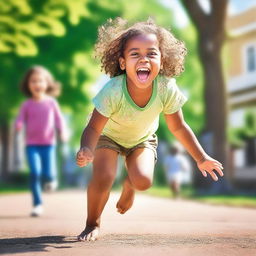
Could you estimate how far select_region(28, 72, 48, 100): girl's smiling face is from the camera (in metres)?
7.07

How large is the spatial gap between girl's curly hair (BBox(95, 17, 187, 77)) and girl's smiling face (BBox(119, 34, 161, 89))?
0.37ft

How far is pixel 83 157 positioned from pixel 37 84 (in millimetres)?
3568

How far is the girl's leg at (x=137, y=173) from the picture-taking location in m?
4.15

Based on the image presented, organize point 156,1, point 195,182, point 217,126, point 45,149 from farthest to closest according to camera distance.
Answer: point 156,1, point 195,182, point 217,126, point 45,149

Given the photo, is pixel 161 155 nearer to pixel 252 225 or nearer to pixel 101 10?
pixel 101 10

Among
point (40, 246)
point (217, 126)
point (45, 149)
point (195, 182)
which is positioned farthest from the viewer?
point (195, 182)

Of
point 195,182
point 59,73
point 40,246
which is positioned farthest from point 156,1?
point 40,246

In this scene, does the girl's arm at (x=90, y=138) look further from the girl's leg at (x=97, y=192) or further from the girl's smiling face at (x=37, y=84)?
the girl's smiling face at (x=37, y=84)

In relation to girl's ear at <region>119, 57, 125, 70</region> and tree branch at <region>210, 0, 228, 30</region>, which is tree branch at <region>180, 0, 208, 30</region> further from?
girl's ear at <region>119, 57, 125, 70</region>

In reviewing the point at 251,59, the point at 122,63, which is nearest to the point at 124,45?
the point at 122,63

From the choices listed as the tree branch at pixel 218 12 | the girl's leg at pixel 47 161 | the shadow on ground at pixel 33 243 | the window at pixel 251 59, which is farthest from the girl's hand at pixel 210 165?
the window at pixel 251 59

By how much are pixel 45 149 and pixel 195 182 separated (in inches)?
327

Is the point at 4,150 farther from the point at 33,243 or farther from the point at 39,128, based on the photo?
the point at 33,243

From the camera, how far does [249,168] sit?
20.3m
